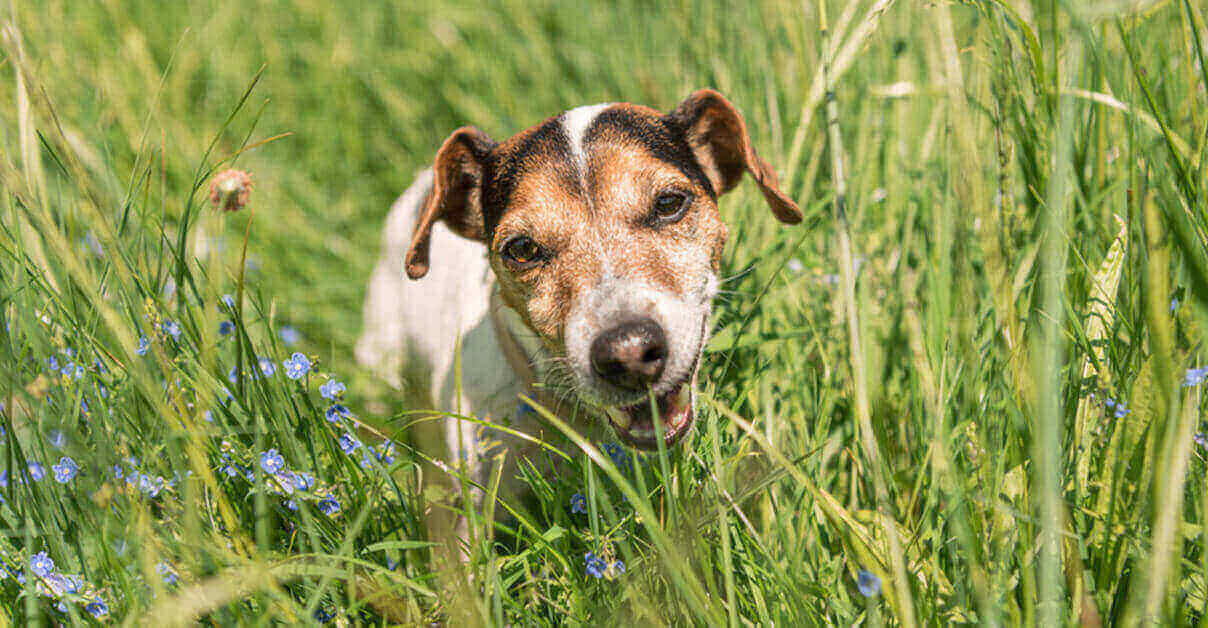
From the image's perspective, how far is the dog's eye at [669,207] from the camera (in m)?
2.54

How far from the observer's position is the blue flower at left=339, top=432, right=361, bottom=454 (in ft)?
6.68

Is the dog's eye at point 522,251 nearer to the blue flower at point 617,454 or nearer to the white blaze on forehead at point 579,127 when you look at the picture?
the white blaze on forehead at point 579,127

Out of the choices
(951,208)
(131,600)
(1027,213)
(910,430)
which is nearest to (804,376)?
(910,430)

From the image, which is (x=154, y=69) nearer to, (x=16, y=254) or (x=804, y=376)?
(x=16, y=254)

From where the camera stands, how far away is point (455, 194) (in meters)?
2.89

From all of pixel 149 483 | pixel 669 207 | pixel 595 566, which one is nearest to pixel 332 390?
pixel 149 483

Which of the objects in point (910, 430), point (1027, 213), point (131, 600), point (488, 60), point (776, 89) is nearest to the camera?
point (131, 600)

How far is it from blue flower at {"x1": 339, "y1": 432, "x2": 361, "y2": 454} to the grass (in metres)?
0.02

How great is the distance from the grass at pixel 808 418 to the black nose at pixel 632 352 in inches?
6.7

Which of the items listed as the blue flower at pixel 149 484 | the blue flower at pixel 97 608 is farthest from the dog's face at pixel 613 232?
the blue flower at pixel 97 608

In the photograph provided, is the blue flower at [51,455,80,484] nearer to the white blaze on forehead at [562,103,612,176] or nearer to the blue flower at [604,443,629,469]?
the blue flower at [604,443,629,469]

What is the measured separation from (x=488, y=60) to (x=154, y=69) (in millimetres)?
2240

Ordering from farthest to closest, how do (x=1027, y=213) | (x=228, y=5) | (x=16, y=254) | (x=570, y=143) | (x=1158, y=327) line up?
(x=228, y=5), (x=1027, y=213), (x=570, y=143), (x=16, y=254), (x=1158, y=327)

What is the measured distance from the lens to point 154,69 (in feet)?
17.6
